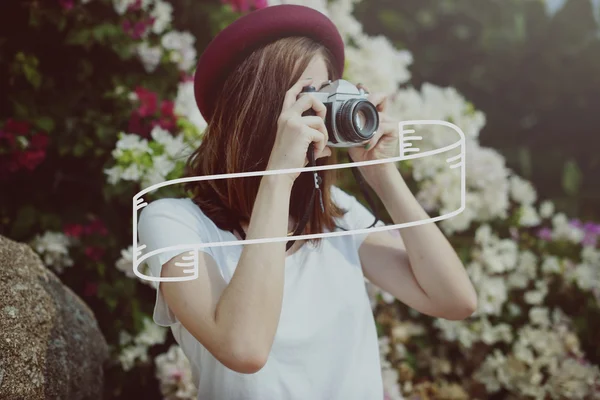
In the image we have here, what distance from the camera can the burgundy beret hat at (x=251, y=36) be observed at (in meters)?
1.28

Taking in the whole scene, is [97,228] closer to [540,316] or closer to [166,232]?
[166,232]

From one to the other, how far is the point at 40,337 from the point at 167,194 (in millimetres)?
615

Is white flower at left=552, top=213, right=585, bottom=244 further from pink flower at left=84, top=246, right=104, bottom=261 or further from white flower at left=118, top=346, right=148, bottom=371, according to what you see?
pink flower at left=84, top=246, right=104, bottom=261

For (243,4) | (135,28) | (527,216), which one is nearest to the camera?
(135,28)

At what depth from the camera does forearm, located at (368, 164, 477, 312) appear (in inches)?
54.1

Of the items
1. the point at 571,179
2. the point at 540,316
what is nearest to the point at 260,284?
the point at 540,316

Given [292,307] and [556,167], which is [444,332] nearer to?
[292,307]

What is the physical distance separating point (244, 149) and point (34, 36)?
128 centimetres

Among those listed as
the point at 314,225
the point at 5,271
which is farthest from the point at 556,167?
the point at 5,271

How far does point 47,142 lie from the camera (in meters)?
1.90

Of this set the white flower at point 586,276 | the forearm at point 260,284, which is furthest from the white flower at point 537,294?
the forearm at point 260,284

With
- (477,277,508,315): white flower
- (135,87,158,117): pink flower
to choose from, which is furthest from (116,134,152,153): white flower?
(477,277,508,315): white flower

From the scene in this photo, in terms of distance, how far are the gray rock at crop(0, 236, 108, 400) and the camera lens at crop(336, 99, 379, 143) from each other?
0.84 metres

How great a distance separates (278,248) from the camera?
3.61 feet
